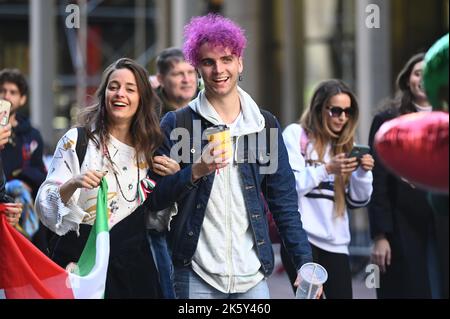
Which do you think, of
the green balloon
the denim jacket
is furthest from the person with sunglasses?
the green balloon

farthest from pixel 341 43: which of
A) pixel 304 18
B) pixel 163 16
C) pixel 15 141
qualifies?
pixel 15 141

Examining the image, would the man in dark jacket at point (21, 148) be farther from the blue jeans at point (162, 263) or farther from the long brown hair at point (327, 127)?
the blue jeans at point (162, 263)

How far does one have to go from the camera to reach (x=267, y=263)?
16.5 ft

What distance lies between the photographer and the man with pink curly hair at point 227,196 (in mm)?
4926

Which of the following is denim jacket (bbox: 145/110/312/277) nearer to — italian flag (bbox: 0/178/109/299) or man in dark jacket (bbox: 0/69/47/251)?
italian flag (bbox: 0/178/109/299)

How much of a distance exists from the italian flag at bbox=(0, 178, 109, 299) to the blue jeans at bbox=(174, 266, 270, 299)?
1.62 feet

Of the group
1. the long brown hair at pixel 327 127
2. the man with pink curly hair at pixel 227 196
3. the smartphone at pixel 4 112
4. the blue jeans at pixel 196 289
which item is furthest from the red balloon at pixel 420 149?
the long brown hair at pixel 327 127

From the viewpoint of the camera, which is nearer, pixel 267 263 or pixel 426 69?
pixel 426 69

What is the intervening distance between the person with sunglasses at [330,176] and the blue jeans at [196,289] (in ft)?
3.95

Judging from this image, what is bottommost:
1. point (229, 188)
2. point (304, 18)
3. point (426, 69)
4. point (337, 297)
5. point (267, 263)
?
point (337, 297)

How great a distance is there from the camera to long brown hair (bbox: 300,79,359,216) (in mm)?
6559
